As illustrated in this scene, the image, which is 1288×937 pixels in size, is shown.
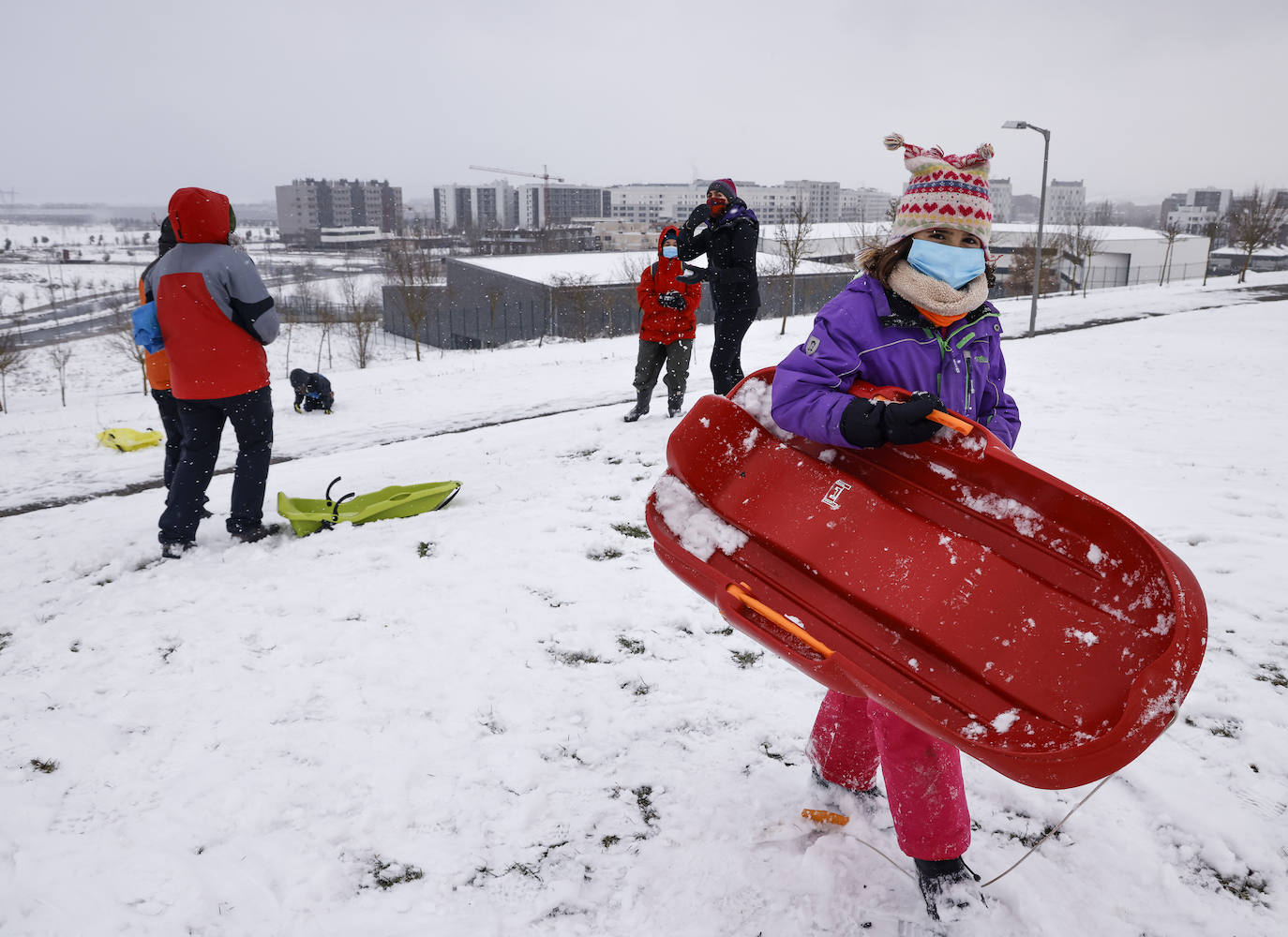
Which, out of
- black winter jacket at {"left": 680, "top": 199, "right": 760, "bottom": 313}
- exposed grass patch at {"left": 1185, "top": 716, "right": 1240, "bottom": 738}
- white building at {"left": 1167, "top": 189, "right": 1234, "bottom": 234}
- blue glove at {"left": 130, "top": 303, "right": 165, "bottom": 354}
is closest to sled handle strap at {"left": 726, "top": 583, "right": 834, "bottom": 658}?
exposed grass patch at {"left": 1185, "top": 716, "right": 1240, "bottom": 738}

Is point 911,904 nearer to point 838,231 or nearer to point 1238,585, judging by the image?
point 1238,585

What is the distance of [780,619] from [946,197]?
1.23 metres

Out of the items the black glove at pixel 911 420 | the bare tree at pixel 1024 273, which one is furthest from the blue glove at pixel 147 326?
the bare tree at pixel 1024 273

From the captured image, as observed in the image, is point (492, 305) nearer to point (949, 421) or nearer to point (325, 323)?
point (325, 323)

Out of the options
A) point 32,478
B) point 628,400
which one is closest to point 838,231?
point 628,400

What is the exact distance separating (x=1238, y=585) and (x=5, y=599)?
21.0ft

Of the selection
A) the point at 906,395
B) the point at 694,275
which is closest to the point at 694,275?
the point at 694,275

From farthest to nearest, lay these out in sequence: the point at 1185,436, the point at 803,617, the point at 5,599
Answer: the point at 1185,436 < the point at 5,599 < the point at 803,617

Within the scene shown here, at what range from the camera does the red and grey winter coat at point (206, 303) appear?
3.94m

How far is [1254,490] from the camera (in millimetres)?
4887

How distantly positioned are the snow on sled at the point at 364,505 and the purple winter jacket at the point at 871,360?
138 inches

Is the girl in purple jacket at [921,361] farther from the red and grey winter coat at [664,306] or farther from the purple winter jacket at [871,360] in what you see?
the red and grey winter coat at [664,306]

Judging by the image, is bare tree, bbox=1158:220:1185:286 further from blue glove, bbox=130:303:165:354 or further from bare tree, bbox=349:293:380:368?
blue glove, bbox=130:303:165:354

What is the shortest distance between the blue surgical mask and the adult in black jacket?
4.04 m
